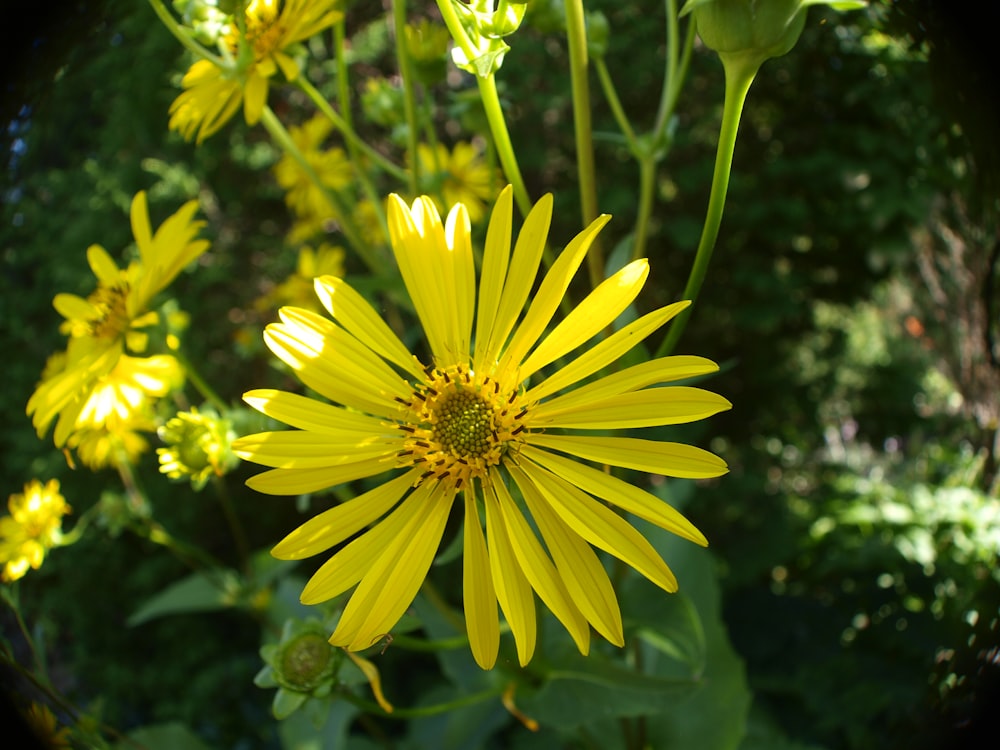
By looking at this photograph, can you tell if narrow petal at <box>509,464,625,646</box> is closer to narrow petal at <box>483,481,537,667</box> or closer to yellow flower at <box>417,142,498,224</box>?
narrow petal at <box>483,481,537,667</box>

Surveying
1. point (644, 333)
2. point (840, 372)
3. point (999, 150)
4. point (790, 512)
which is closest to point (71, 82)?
point (644, 333)

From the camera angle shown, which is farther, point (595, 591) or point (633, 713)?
point (633, 713)

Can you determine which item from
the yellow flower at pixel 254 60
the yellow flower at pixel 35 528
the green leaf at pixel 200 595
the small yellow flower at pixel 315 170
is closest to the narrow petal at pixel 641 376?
the yellow flower at pixel 254 60

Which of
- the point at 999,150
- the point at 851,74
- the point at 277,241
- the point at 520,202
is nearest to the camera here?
the point at 520,202

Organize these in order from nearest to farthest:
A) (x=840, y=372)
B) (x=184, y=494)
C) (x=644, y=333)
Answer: (x=644, y=333) < (x=184, y=494) < (x=840, y=372)

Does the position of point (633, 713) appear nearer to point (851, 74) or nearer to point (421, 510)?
point (421, 510)

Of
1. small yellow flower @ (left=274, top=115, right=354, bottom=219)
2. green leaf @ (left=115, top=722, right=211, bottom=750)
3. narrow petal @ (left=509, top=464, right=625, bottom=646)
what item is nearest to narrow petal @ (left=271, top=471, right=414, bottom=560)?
narrow petal @ (left=509, top=464, right=625, bottom=646)

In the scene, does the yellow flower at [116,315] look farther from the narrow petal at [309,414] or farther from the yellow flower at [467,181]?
the yellow flower at [467,181]
